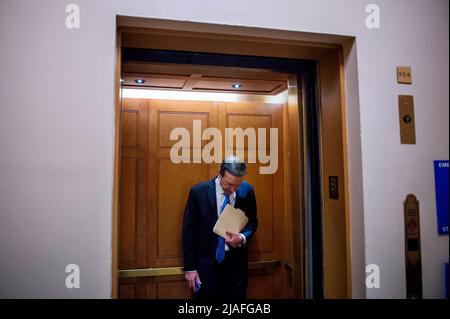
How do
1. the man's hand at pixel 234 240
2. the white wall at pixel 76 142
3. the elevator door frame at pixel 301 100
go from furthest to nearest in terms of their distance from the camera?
the man's hand at pixel 234 240 < the elevator door frame at pixel 301 100 < the white wall at pixel 76 142

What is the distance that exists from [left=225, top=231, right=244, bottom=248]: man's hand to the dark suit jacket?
6cm

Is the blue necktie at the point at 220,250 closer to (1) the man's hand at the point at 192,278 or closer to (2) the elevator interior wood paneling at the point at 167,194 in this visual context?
(1) the man's hand at the point at 192,278

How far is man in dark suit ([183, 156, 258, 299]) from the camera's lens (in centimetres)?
205

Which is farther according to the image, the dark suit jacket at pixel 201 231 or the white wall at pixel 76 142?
the dark suit jacket at pixel 201 231

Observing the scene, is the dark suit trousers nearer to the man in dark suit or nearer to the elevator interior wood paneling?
the man in dark suit

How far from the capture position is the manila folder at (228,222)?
2045 mm

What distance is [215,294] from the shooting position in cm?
204

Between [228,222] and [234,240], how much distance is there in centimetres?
12

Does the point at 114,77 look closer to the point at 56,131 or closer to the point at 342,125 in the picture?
the point at 56,131

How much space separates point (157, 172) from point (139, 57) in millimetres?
916

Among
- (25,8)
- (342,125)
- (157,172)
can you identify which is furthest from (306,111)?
(25,8)

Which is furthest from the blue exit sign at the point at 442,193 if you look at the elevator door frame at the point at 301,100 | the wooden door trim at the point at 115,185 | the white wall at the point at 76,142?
the wooden door trim at the point at 115,185

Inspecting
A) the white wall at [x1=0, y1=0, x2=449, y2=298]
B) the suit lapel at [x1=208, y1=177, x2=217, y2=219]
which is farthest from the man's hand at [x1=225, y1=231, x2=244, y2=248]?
the white wall at [x1=0, y1=0, x2=449, y2=298]

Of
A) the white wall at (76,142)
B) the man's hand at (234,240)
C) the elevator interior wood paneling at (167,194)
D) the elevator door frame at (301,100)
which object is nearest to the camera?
the white wall at (76,142)
